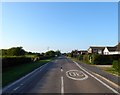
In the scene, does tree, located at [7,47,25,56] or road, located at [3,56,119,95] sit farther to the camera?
tree, located at [7,47,25,56]

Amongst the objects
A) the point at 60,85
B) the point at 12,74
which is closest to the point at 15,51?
the point at 12,74

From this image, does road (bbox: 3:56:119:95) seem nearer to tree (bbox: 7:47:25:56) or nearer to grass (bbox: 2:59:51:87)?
grass (bbox: 2:59:51:87)

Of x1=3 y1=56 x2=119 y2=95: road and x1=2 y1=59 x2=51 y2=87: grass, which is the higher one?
x1=2 y1=59 x2=51 y2=87: grass

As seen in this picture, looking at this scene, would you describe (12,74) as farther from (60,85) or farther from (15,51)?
(15,51)

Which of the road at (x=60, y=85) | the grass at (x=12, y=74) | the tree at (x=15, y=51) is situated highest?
the tree at (x=15, y=51)

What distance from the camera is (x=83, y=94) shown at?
12.8m

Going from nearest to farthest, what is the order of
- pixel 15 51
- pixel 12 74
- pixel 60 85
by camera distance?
1. pixel 60 85
2. pixel 12 74
3. pixel 15 51

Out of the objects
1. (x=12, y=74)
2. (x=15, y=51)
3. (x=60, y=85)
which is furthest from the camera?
(x=15, y=51)

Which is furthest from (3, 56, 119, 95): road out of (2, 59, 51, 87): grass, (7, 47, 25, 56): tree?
(7, 47, 25, 56): tree

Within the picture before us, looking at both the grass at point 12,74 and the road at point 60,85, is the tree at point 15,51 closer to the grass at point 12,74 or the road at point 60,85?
the grass at point 12,74

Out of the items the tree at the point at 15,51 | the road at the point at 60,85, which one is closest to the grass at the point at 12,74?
the road at the point at 60,85

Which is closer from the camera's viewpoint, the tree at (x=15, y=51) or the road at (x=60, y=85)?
the road at (x=60, y=85)

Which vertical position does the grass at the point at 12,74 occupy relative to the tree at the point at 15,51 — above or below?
below

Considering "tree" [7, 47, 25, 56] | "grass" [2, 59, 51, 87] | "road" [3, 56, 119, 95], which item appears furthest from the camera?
"tree" [7, 47, 25, 56]
